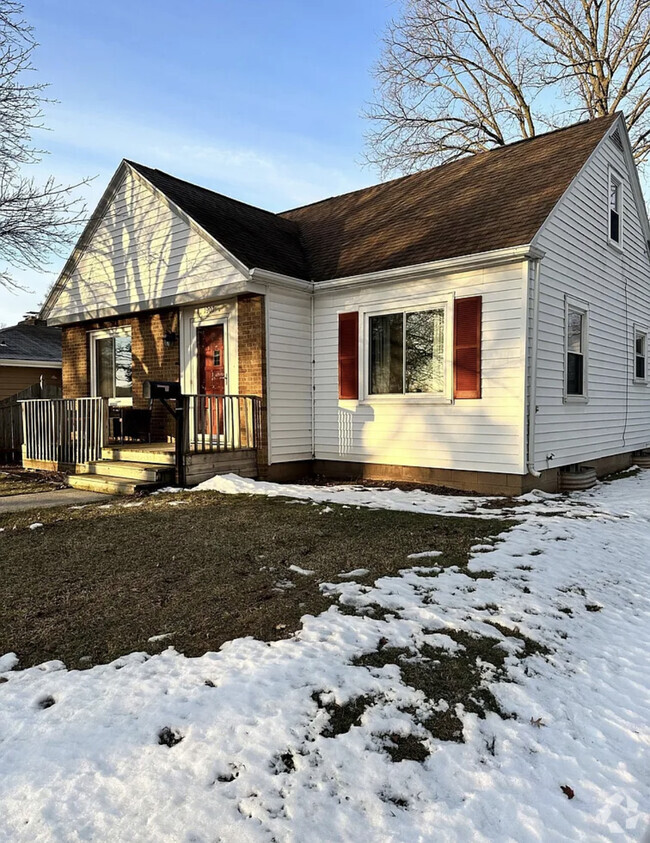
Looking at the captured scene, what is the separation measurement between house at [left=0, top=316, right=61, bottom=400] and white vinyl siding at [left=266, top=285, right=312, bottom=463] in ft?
34.1

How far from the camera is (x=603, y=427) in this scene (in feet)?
34.6

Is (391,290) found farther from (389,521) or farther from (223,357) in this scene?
(389,521)

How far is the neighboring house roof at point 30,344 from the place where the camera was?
17.4 meters

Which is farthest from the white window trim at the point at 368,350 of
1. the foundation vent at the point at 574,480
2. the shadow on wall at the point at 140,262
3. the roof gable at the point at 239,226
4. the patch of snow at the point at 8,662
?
the patch of snow at the point at 8,662

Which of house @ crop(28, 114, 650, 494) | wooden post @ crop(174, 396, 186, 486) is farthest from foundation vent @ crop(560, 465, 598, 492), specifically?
wooden post @ crop(174, 396, 186, 486)

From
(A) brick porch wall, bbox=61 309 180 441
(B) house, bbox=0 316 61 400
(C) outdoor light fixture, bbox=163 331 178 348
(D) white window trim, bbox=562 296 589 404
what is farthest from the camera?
(B) house, bbox=0 316 61 400

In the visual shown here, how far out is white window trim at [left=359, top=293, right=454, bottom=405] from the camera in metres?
8.37

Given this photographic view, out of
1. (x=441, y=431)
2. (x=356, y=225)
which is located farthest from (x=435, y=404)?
(x=356, y=225)

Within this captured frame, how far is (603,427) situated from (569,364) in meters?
2.08

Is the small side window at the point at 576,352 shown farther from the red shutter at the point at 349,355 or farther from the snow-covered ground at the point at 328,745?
the snow-covered ground at the point at 328,745

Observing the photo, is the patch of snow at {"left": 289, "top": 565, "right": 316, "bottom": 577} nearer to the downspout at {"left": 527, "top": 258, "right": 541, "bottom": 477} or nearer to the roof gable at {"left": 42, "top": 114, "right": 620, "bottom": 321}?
the downspout at {"left": 527, "top": 258, "right": 541, "bottom": 477}

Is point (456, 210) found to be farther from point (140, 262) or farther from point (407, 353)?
point (140, 262)

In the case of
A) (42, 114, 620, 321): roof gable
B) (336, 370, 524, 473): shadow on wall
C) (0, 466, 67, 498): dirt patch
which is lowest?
(0, 466, 67, 498): dirt patch

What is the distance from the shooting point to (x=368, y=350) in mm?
9305
